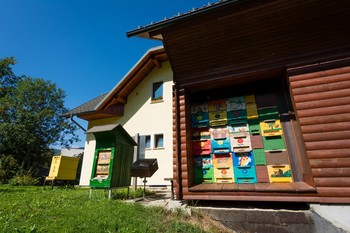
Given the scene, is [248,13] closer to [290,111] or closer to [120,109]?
[290,111]

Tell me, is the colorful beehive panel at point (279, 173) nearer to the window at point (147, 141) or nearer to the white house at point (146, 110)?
the white house at point (146, 110)

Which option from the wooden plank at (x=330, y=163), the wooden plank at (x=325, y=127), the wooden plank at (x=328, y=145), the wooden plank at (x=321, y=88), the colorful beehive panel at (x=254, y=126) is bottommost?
the wooden plank at (x=330, y=163)

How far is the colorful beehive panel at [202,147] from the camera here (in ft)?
18.5

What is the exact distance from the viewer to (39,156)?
2123cm

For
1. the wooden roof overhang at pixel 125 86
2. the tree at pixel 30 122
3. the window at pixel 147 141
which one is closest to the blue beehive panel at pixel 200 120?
the window at pixel 147 141

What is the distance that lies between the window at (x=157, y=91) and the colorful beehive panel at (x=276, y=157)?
24.2 feet

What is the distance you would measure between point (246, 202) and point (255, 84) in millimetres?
3344

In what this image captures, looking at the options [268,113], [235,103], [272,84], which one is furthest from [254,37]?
[268,113]

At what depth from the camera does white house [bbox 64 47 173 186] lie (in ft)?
33.9

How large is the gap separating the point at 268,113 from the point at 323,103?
4.39 ft

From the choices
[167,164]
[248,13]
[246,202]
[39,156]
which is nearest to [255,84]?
[248,13]

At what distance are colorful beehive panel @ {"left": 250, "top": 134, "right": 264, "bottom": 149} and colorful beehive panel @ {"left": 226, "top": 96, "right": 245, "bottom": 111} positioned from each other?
2.99 feet

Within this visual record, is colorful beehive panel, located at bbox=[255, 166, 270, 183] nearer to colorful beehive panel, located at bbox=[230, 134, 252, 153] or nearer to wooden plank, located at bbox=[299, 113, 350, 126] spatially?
colorful beehive panel, located at bbox=[230, 134, 252, 153]

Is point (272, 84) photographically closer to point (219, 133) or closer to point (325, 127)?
point (325, 127)
